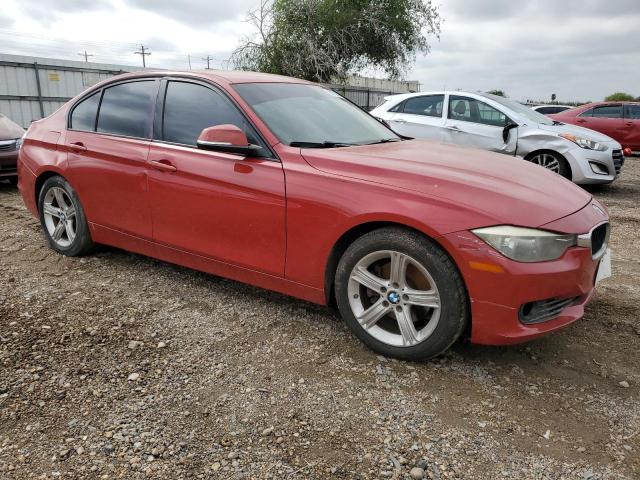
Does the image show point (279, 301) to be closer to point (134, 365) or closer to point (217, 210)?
point (217, 210)

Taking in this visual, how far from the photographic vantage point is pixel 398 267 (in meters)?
2.73

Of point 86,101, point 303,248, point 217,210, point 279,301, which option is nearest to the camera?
point 303,248

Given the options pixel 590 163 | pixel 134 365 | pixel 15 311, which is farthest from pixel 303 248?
pixel 590 163

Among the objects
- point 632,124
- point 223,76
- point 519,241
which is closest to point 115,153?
point 223,76

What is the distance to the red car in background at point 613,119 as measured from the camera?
1300cm

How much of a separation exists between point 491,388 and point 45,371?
92.2 inches

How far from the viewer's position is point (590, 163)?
25.9 ft

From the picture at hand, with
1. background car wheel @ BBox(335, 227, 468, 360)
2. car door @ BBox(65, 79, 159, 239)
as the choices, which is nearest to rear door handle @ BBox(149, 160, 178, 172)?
car door @ BBox(65, 79, 159, 239)

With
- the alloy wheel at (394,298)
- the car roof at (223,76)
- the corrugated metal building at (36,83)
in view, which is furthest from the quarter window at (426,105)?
the corrugated metal building at (36,83)

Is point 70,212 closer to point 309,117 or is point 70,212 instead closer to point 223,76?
point 223,76

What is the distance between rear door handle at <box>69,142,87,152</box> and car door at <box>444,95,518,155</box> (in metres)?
5.75

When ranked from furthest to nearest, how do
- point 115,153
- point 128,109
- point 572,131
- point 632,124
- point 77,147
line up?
point 632,124
point 572,131
point 77,147
point 128,109
point 115,153

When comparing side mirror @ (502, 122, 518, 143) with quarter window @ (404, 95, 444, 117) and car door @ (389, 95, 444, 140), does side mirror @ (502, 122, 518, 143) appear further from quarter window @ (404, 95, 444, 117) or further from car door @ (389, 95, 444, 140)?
quarter window @ (404, 95, 444, 117)

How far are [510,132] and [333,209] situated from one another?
20.1ft
